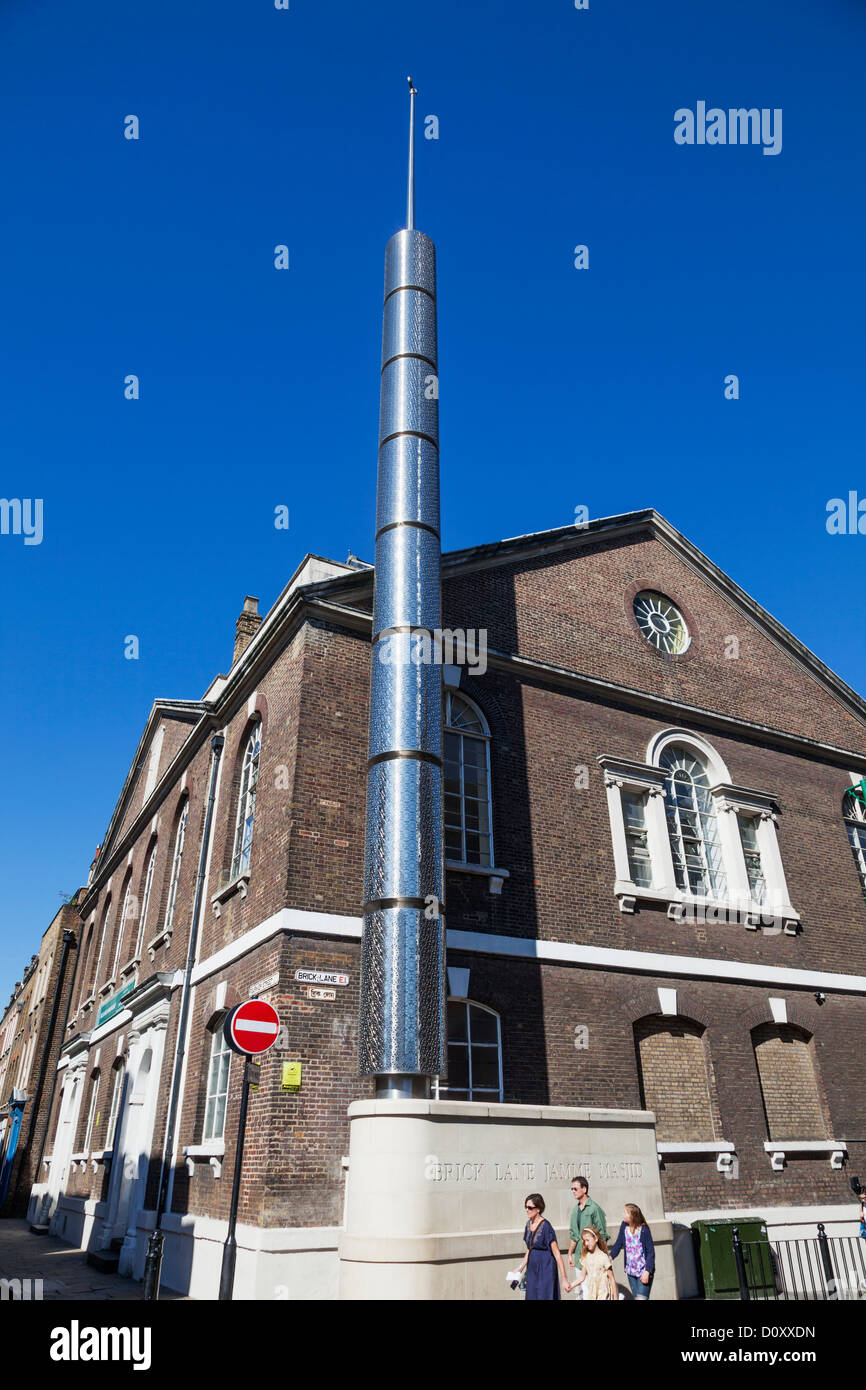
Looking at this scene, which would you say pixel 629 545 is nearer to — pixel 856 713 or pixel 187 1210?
pixel 856 713

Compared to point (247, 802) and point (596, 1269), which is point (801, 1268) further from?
point (247, 802)

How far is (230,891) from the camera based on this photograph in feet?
48.3

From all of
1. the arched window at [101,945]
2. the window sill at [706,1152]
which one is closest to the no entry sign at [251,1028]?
the window sill at [706,1152]

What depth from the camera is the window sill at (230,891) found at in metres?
14.2

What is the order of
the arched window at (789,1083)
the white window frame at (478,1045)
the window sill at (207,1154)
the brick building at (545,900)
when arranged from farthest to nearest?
Answer: the arched window at (789,1083) < the window sill at (207,1154) < the white window frame at (478,1045) < the brick building at (545,900)

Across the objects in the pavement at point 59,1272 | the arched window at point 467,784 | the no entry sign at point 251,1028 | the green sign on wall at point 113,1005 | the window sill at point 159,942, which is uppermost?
the arched window at point 467,784

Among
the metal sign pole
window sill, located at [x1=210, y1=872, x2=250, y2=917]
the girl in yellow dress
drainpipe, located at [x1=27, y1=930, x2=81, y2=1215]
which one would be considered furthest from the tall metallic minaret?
drainpipe, located at [x1=27, y1=930, x2=81, y2=1215]

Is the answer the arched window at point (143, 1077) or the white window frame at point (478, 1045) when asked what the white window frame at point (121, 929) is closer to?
the arched window at point (143, 1077)

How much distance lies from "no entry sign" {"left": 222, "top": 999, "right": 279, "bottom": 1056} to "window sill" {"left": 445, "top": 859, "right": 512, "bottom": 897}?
4353 mm

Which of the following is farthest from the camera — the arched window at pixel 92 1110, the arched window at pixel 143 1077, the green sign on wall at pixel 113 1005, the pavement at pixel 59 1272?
the arched window at pixel 92 1110

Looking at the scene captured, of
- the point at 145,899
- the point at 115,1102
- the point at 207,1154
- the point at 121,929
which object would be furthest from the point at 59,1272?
the point at 121,929

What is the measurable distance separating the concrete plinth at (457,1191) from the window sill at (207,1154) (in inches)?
135

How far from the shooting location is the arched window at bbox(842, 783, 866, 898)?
19375 mm

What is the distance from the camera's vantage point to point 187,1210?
13703mm
